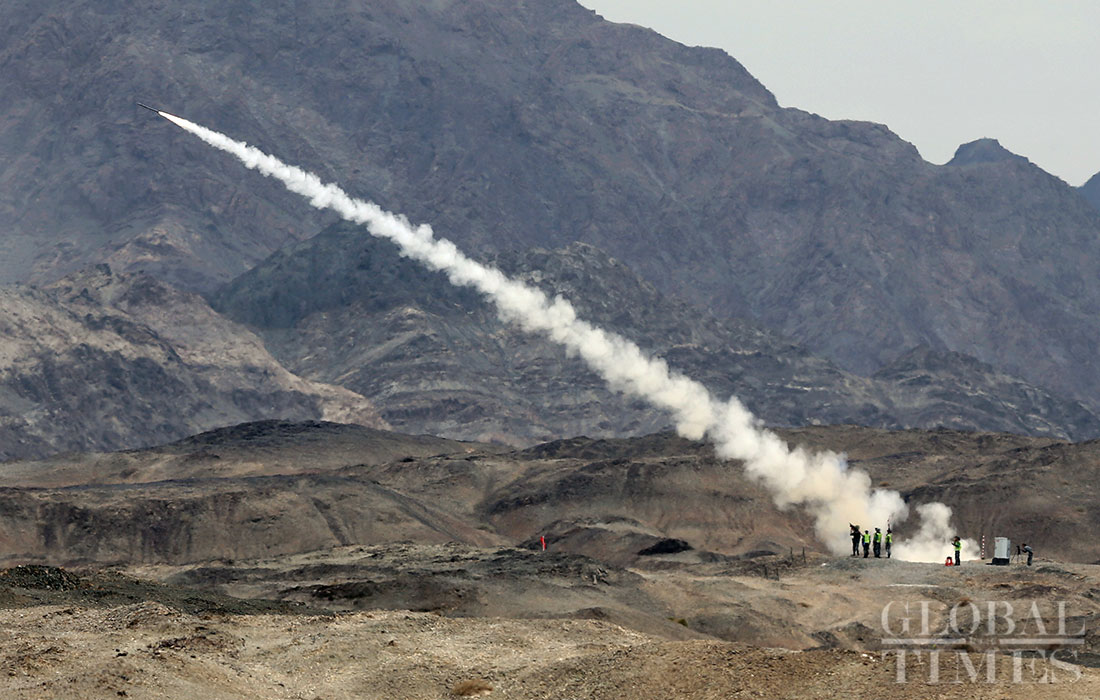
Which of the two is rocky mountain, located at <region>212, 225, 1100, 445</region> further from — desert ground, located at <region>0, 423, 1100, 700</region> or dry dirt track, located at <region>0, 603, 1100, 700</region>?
dry dirt track, located at <region>0, 603, 1100, 700</region>

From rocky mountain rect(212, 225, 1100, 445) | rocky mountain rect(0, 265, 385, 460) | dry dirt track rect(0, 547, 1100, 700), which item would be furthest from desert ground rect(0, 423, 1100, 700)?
rocky mountain rect(212, 225, 1100, 445)

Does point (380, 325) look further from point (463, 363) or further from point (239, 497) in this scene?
point (239, 497)

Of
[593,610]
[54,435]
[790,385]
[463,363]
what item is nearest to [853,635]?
[593,610]

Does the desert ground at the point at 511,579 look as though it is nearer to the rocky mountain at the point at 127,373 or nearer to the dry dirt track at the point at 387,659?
the dry dirt track at the point at 387,659

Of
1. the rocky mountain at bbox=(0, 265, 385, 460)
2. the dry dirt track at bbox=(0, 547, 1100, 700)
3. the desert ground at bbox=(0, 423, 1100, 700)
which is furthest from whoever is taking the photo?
the rocky mountain at bbox=(0, 265, 385, 460)

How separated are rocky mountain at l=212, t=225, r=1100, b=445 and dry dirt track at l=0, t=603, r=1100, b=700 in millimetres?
123110

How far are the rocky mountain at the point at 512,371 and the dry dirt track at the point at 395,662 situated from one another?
404 ft

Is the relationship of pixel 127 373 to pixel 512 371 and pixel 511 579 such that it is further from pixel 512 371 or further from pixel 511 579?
pixel 511 579

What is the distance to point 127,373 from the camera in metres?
166

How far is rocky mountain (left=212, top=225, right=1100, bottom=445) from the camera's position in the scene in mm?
175375

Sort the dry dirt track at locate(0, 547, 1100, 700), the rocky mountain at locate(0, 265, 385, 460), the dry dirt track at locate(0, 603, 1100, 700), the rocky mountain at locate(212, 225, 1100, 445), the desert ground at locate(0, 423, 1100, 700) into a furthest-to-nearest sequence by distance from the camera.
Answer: the rocky mountain at locate(212, 225, 1100, 445), the rocky mountain at locate(0, 265, 385, 460), the desert ground at locate(0, 423, 1100, 700), the dry dirt track at locate(0, 603, 1100, 700), the dry dirt track at locate(0, 547, 1100, 700)

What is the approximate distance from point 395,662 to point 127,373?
132 metres

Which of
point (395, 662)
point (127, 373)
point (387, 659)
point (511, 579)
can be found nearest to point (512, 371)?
point (127, 373)

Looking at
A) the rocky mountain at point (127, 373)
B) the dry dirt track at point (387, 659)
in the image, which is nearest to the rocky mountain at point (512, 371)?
the rocky mountain at point (127, 373)
